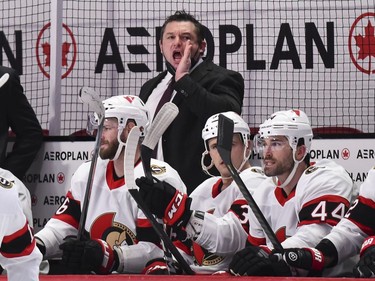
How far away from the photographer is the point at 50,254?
483 cm

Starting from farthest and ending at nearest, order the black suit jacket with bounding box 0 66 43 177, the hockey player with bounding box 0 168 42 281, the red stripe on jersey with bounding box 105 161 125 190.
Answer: the black suit jacket with bounding box 0 66 43 177, the red stripe on jersey with bounding box 105 161 125 190, the hockey player with bounding box 0 168 42 281

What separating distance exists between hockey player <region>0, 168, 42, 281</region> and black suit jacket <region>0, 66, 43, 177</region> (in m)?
2.33

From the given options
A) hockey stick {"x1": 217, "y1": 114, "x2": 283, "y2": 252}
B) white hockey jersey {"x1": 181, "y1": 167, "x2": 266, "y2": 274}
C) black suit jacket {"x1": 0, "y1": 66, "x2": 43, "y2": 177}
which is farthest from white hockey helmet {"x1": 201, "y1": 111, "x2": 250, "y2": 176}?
black suit jacket {"x1": 0, "y1": 66, "x2": 43, "y2": 177}

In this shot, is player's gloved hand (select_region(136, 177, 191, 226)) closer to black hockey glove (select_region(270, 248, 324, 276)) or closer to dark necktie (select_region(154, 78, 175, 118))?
black hockey glove (select_region(270, 248, 324, 276))

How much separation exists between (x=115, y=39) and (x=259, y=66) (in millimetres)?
739

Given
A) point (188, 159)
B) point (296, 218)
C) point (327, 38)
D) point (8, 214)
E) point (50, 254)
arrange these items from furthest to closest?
point (327, 38) → point (188, 159) → point (50, 254) → point (296, 218) → point (8, 214)

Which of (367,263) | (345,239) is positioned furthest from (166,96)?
(367,263)

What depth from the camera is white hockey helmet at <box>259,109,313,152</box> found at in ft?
15.1

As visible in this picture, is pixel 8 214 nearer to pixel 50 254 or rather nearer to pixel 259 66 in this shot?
pixel 50 254

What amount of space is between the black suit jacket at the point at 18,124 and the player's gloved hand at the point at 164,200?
1.45m

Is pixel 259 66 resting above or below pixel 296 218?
above

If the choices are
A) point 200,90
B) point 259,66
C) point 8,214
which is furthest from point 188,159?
point 8,214

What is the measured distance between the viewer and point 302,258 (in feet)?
13.3

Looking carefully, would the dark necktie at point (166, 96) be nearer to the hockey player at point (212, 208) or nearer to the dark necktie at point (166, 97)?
the dark necktie at point (166, 97)
